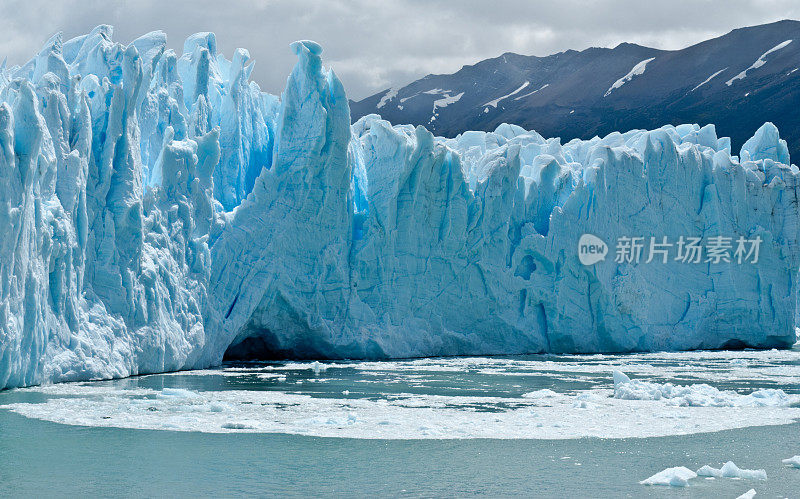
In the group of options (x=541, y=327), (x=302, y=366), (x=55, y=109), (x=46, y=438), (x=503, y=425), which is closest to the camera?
(x=46, y=438)

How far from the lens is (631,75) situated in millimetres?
51062

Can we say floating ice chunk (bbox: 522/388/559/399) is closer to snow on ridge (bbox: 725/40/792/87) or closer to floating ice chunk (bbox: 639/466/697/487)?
floating ice chunk (bbox: 639/466/697/487)

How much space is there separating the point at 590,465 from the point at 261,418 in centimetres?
352

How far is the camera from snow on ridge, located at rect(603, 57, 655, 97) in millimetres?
50150

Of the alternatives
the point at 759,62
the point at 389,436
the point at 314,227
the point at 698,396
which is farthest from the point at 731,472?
the point at 759,62

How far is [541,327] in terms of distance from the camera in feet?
65.5

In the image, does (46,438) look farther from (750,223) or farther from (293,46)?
(750,223)

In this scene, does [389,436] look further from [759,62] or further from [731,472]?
[759,62]

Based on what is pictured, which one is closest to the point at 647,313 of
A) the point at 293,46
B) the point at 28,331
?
the point at 293,46

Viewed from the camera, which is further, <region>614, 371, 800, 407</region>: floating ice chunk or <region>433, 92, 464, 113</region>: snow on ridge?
<region>433, 92, 464, 113</region>: snow on ridge

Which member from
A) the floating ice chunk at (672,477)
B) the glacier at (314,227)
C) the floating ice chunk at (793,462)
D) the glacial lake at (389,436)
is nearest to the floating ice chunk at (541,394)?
the glacial lake at (389,436)

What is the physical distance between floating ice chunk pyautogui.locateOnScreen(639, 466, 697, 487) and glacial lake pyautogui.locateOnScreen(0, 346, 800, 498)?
0.12 metres

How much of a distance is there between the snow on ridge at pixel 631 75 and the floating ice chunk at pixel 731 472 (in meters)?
44.8

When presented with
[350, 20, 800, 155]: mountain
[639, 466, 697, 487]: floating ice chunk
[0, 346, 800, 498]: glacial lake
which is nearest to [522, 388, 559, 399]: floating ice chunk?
[0, 346, 800, 498]: glacial lake
